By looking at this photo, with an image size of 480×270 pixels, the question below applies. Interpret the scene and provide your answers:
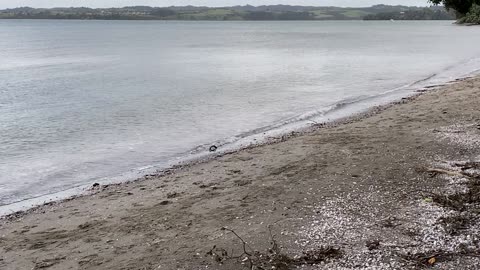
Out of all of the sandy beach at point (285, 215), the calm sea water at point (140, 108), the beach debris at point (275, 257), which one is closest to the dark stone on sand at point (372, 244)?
the sandy beach at point (285, 215)

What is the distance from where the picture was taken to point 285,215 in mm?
6883

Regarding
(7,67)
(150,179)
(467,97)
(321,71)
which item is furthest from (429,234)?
(7,67)

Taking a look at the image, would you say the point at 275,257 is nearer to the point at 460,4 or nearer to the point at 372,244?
the point at 372,244

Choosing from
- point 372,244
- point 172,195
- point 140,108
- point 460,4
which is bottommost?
point 140,108

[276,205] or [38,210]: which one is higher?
[276,205]

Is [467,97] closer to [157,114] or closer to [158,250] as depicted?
[157,114]

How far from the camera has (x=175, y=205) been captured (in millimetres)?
7879

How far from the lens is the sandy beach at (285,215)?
5664 millimetres

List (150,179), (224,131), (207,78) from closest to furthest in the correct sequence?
(150,179)
(224,131)
(207,78)

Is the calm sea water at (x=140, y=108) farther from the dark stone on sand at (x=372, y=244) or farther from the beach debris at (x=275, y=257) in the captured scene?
the dark stone on sand at (x=372, y=244)

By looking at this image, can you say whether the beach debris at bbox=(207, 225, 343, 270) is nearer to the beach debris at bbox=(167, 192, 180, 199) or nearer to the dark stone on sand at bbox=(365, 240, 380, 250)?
the dark stone on sand at bbox=(365, 240, 380, 250)

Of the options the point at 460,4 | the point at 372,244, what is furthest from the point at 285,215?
the point at 460,4

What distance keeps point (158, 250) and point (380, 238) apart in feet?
8.67

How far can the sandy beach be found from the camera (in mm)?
5664
